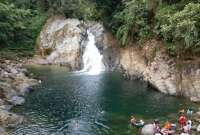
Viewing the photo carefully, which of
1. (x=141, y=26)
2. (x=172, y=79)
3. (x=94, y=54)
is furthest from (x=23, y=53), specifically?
(x=172, y=79)

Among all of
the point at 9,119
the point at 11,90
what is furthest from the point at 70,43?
the point at 9,119

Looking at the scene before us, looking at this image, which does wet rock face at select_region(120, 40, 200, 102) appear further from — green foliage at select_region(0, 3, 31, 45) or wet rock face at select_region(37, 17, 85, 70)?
green foliage at select_region(0, 3, 31, 45)

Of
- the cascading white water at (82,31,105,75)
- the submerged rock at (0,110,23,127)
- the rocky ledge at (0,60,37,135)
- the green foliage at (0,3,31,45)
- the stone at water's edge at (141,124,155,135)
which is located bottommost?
the stone at water's edge at (141,124,155,135)

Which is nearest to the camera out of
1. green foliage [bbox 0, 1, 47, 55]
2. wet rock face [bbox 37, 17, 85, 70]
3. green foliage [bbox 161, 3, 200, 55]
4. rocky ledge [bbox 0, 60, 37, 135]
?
rocky ledge [bbox 0, 60, 37, 135]

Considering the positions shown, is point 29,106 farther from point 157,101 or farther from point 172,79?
point 172,79

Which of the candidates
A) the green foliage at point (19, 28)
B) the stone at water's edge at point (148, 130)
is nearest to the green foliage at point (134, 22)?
the green foliage at point (19, 28)

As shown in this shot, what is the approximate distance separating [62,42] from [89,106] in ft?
102

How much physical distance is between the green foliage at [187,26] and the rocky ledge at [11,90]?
18609 millimetres

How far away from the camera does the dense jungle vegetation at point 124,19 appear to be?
4062 centimetres

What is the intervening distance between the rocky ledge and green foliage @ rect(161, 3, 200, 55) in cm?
1861

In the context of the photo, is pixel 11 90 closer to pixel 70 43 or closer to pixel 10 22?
pixel 10 22

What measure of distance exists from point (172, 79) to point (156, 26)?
7.66m

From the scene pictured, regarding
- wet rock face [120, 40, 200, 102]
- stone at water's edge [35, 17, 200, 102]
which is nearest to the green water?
wet rock face [120, 40, 200, 102]

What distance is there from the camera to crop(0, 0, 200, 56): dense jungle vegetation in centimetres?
4062
